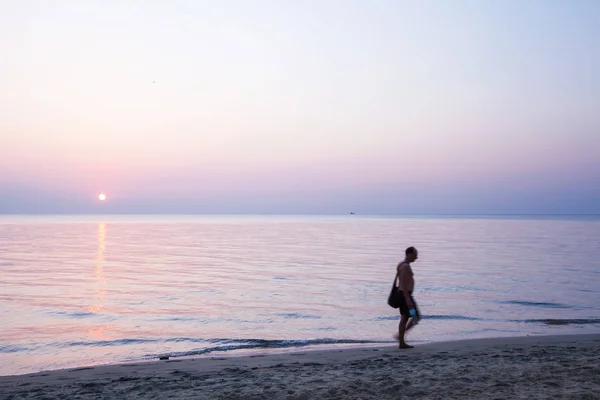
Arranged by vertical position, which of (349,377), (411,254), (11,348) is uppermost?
(411,254)

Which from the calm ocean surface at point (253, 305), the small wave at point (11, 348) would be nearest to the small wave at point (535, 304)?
the calm ocean surface at point (253, 305)

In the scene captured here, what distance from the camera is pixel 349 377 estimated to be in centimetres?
909

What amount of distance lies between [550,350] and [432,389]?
4640 mm

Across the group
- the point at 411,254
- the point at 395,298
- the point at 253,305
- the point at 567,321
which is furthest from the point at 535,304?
the point at 411,254

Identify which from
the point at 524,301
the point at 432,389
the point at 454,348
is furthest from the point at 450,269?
the point at 432,389

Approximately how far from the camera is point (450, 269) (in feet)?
105

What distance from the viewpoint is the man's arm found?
11.7m

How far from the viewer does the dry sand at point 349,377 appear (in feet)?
26.5

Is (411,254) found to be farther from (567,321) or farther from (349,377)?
(567,321)

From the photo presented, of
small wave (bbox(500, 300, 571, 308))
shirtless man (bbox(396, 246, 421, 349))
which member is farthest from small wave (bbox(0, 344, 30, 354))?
small wave (bbox(500, 300, 571, 308))

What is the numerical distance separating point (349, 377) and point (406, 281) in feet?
10.5

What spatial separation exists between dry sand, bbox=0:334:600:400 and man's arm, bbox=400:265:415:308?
1055mm

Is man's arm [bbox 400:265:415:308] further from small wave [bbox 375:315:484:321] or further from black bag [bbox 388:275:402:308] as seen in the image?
small wave [bbox 375:315:484:321]

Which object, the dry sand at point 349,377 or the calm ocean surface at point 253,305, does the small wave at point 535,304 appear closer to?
the calm ocean surface at point 253,305
